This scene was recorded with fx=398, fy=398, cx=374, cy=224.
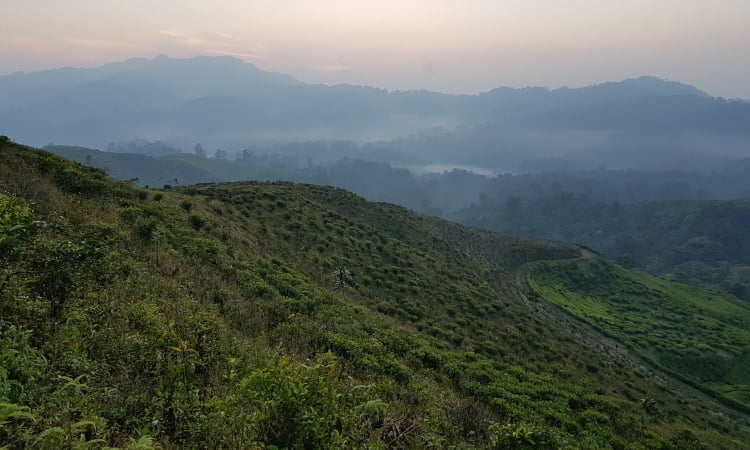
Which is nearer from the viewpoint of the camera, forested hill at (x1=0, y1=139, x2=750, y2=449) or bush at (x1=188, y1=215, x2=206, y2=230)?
forested hill at (x1=0, y1=139, x2=750, y2=449)

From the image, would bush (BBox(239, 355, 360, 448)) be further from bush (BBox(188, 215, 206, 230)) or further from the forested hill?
bush (BBox(188, 215, 206, 230))

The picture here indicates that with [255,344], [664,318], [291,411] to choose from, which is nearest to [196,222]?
[255,344]

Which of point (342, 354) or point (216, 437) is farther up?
point (216, 437)

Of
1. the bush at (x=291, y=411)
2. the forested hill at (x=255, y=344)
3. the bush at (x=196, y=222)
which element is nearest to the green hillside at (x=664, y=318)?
the forested hill at (x=255, y=344)

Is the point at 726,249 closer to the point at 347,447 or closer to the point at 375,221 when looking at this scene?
the point at 375,221

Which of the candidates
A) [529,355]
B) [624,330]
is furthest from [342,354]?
[624,330]

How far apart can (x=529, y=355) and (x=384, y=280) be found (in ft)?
35.5

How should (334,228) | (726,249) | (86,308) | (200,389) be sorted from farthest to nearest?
(726,249)
(334,228)
(86,308)
(200,389)

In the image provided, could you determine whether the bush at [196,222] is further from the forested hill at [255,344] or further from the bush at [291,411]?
the bush at [291,411]

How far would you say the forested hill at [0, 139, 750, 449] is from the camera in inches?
201

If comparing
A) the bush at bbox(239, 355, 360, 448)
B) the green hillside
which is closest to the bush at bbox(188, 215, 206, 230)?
the bush at bbox(239, 355, 360, 448)

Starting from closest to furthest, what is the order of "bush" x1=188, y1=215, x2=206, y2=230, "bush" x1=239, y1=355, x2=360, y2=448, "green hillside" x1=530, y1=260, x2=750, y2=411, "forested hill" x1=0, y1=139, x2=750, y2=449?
"bush" x1=239, y1=355, x2=360, y2=448
"forested hill" x1=0, y1=139, x2=750, y2=449
"bush" x1=188, y1=215, x2=206, y2=230
"green hillside" x1=530, y1=260, x2=750, y2=411

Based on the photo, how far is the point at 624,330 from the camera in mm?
54375

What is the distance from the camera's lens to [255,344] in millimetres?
9297
